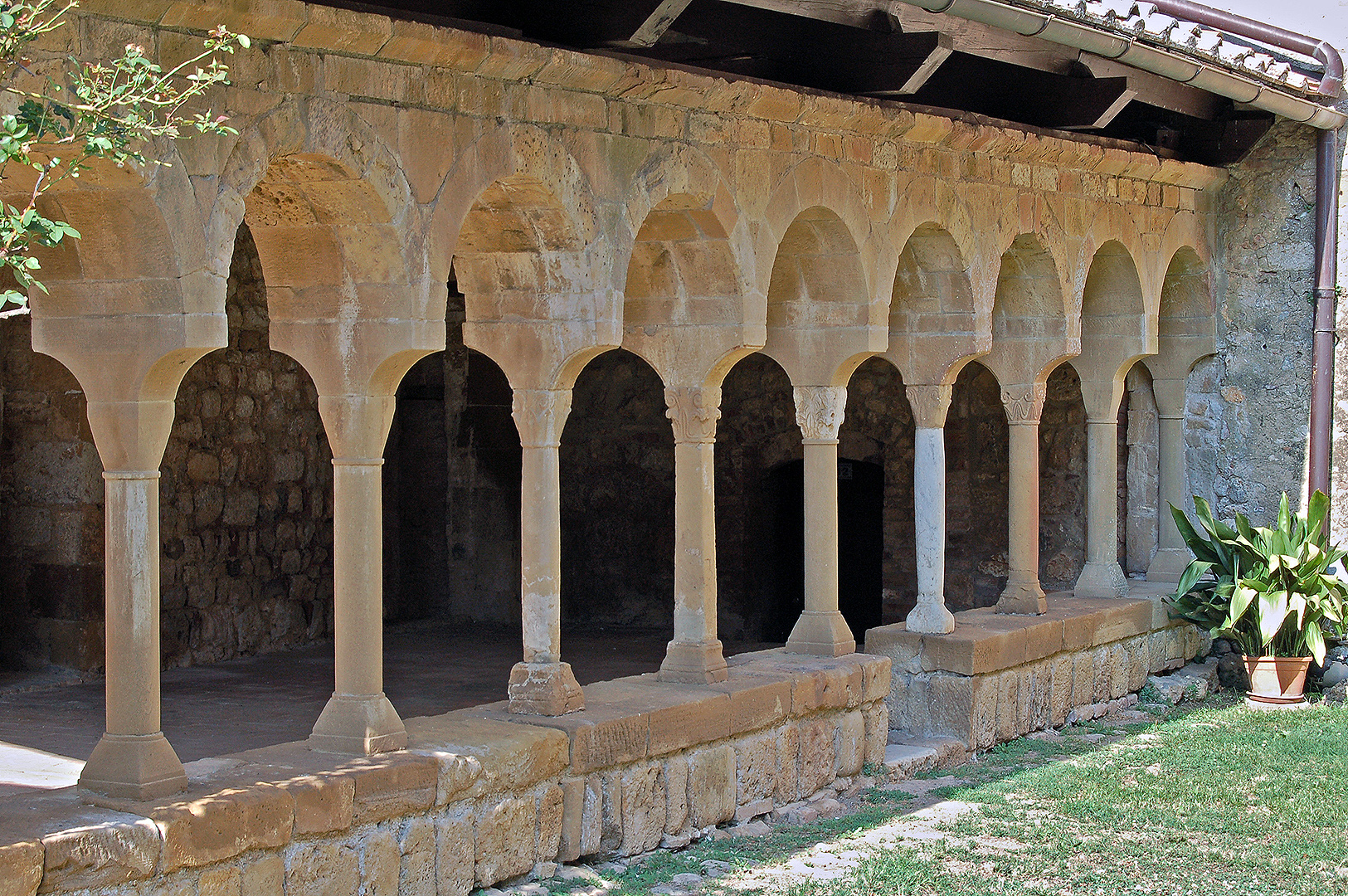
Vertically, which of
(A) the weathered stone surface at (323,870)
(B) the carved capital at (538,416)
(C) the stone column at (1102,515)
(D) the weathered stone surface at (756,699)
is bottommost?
(A) the weathered stone surface at (323,870)

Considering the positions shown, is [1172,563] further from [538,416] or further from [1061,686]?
[538,416]

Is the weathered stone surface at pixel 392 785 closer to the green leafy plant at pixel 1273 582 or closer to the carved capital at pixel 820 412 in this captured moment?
the carved capital at pixel 820 412

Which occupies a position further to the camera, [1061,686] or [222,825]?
[1061,686]

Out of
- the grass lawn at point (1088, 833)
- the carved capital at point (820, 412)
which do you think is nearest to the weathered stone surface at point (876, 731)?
the grass lawn at point (1088, 833)

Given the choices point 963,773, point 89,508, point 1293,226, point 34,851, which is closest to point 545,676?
point 34,851

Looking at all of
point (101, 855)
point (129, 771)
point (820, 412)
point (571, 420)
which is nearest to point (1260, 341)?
point (820, 412)

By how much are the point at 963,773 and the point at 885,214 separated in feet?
8.29

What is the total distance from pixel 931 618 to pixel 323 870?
151 inches

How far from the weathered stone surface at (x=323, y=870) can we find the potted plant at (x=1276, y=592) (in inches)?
223

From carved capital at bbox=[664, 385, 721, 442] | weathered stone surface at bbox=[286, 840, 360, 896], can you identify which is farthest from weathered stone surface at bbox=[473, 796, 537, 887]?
carved capital at bbox=[664, 385, 721, 442]

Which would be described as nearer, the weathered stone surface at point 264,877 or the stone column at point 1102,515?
the weathered stone surface at point 264,877

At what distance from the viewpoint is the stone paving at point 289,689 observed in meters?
6.40

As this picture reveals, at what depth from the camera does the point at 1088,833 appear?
617 centimetres

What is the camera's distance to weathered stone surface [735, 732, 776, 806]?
6.26 meters
